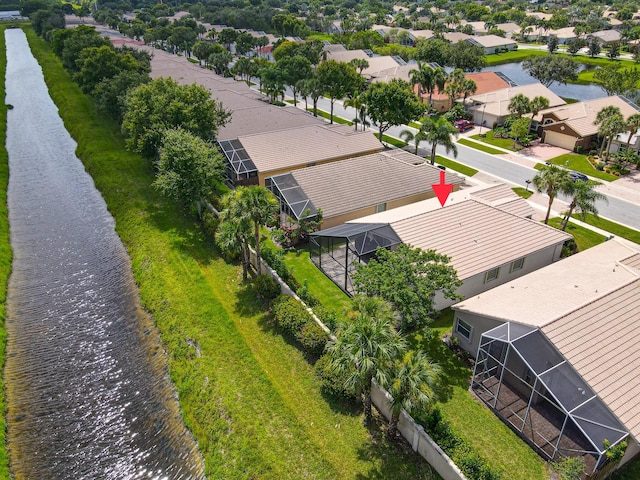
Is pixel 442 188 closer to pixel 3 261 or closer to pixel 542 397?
pixel 542 397

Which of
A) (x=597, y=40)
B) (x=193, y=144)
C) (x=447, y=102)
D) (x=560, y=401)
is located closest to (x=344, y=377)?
(x=560, y=401)

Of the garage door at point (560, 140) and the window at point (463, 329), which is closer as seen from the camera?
the window at point (463, 329)

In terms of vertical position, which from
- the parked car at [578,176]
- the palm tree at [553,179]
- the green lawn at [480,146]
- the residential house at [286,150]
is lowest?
the green lawn at [480,146]

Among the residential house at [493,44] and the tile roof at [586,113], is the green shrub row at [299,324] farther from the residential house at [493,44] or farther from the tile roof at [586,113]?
the residential house at [493,44]

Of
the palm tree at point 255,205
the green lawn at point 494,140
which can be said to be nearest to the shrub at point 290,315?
the palm tree at point 255,205

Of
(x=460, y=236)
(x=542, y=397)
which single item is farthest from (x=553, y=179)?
(x=542, y=397)

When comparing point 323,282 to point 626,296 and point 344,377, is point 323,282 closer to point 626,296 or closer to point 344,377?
point 344,377
